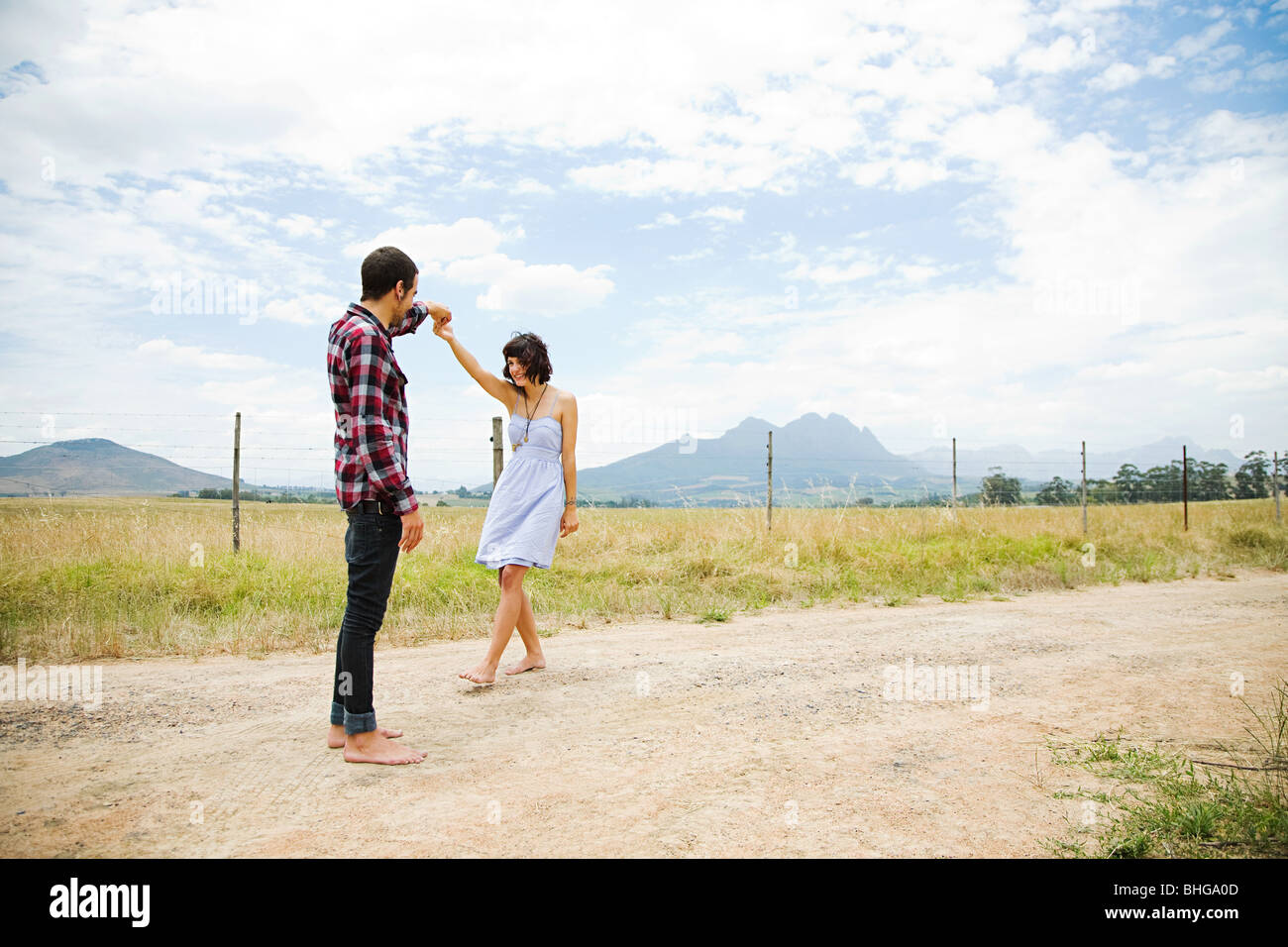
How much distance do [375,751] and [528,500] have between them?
73.6 inches

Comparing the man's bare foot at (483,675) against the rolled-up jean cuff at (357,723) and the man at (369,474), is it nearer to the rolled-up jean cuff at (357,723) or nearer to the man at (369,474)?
the man at (369,474)

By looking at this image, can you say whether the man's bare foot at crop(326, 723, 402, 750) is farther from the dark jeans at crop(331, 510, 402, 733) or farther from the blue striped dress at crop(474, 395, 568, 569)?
the blue striped dress at crop(474, 395, 568, 569)

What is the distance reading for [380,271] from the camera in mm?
3680

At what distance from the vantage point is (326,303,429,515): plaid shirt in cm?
348

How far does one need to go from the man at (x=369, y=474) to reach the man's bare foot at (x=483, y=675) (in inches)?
43.0

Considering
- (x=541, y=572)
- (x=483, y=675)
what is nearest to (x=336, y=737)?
(x=483, y=675)

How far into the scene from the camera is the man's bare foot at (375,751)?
3.56 metres

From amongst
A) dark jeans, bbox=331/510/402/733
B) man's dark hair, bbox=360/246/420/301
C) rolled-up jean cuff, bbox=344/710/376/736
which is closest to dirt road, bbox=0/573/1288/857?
rolled-up jean cuff, bbox=344/710/376/736

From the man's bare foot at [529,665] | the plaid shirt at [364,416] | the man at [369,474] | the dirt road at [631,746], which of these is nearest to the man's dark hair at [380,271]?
the man at [369,474]

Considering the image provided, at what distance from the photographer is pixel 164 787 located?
3.24 meters

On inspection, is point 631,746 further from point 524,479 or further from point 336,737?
point 524,479

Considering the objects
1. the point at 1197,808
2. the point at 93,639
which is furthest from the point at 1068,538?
the point at 93,639

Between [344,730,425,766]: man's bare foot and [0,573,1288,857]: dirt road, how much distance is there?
0.06 m
